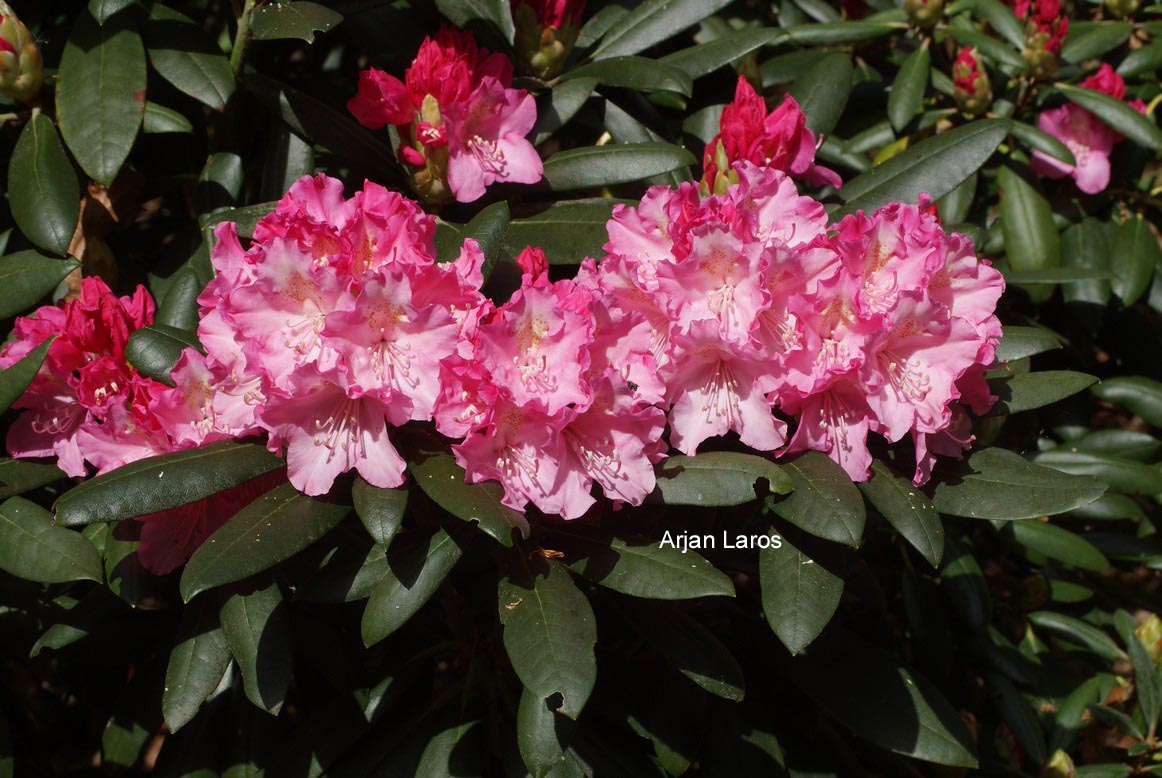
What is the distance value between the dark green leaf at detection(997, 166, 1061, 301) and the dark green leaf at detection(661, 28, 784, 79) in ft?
2.12

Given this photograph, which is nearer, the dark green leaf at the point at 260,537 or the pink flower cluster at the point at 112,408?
the dark green leaf at the point at 260,537

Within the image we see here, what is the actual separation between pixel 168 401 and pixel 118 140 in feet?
1.31

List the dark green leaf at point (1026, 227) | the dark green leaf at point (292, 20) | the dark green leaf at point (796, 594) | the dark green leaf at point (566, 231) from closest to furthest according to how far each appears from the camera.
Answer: the dark green leaf at point (796, 594) → the dark green leaf at point (292, 20) → the dark green leaf at point (566, 231) → the dark green leaf at point (1026, 227)

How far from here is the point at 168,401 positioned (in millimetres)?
1232

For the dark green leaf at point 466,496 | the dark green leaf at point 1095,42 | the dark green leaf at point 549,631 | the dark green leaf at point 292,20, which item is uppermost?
the dark green leaf at point 292,20

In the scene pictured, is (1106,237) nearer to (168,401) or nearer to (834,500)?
(834,500)

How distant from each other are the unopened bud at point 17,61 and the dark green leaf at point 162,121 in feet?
0.47

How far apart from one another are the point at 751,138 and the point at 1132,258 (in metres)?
1.15

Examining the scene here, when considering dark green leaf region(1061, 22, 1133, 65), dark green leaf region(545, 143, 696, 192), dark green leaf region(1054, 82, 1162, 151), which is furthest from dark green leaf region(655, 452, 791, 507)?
dark green leaf region(1061, 22, 1133, 65)

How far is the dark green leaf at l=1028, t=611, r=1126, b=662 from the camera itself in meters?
2.05

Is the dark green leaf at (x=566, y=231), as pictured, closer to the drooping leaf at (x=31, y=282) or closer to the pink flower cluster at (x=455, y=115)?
the pink flower cluster at (x=455, y=115)

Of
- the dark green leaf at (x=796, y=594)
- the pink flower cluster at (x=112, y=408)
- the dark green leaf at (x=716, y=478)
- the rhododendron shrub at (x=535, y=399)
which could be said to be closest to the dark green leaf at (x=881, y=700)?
the rhododendron shrub at (x=535, y=399)

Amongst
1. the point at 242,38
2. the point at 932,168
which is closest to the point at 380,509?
the point at 242,38

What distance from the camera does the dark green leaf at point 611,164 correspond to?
1505 millimetres
